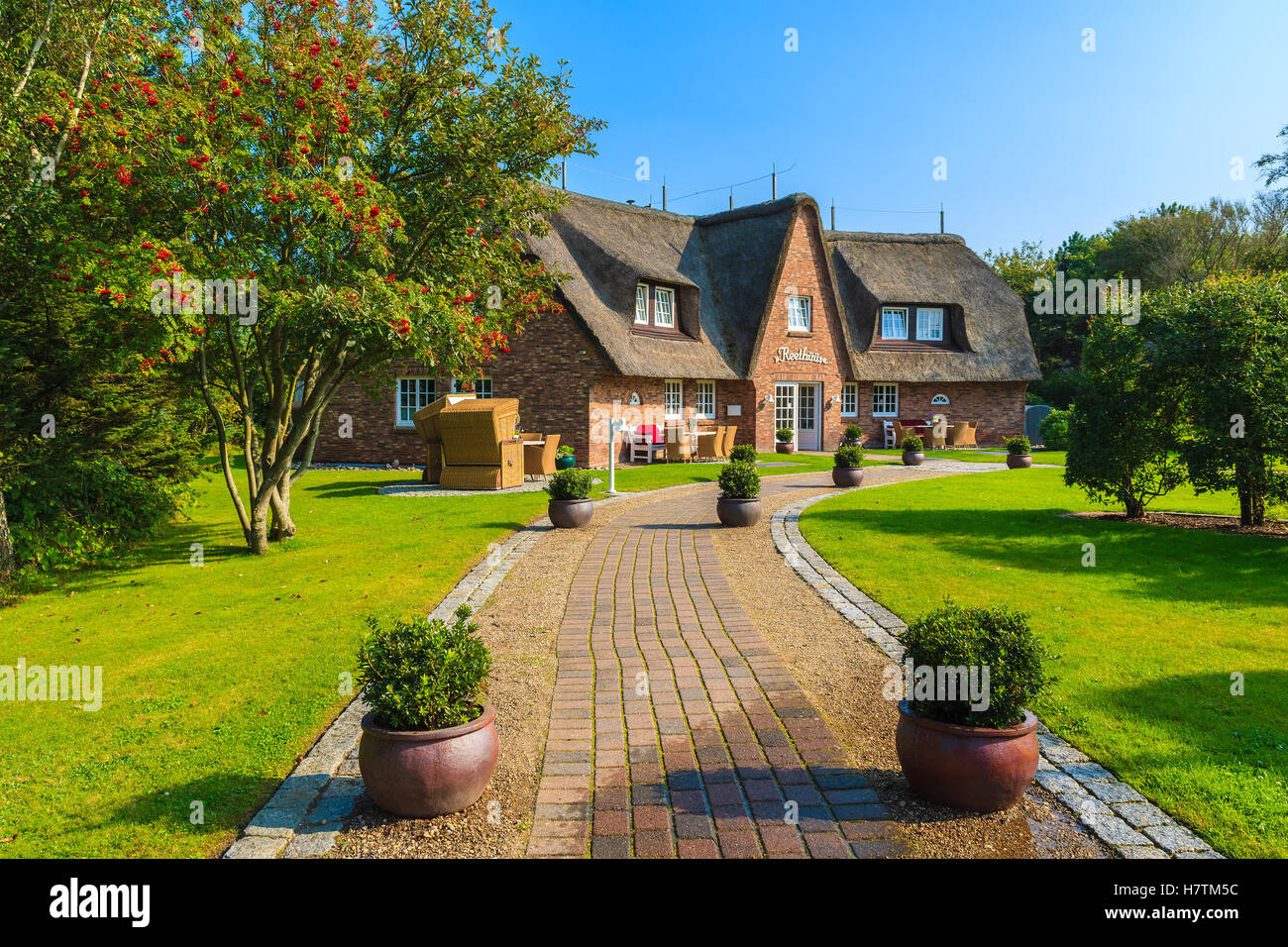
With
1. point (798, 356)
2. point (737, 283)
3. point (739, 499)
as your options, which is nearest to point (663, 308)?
point (737, 283)

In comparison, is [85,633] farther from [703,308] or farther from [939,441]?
[939,441]

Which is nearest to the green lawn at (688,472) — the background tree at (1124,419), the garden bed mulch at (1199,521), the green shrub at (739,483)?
the green shrub at (739,483)

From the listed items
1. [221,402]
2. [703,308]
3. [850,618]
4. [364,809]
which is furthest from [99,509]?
[703,308]

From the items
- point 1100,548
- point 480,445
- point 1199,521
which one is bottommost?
point 1100,548

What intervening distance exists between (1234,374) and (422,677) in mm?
11999

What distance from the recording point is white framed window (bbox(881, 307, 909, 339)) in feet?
107

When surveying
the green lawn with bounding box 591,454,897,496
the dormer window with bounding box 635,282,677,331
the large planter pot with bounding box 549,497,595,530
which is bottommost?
the large planter pot with bounding box 549,497,595,530

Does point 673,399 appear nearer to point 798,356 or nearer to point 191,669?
point 798,356

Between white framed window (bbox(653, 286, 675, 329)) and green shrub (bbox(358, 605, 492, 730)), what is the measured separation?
22468 millimetres

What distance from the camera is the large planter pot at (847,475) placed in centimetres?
1722

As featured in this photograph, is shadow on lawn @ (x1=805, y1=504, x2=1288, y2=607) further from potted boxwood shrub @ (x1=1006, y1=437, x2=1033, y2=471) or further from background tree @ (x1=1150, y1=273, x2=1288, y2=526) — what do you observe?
potted boxwood shrub @ (x1=1006, y1=437, x2=1033, y2=471)

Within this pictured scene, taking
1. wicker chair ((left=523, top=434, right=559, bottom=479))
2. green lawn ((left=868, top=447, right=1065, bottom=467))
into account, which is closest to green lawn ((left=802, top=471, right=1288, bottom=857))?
wicker chair ((left=523, top=434, right=559, bottom=479))

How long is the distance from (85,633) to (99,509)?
178 inches

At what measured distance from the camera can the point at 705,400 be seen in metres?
27.1
